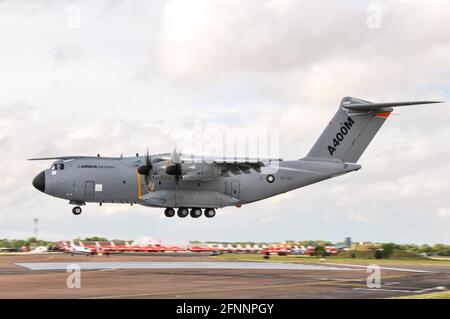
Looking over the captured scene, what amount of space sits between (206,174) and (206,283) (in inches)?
1002

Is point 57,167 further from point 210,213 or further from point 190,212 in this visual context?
point 210,213

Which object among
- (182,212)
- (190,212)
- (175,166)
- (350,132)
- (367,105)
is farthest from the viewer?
(350,132)

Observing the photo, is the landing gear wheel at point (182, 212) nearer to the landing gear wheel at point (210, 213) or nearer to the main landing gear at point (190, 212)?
the main landing gear at point (190, 212)

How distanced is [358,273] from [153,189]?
76.3 ft

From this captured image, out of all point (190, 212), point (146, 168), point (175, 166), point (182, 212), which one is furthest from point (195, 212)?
point (146, 168)

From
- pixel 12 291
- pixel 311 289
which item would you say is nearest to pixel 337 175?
pixel 311 289

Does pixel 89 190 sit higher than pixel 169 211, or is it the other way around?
pixel 89 190

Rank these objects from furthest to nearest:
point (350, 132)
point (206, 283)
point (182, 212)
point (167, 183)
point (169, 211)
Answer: point (350, 132) < point (182, 212) < point (169, 211) < point (167, 183) < point (206, 283)

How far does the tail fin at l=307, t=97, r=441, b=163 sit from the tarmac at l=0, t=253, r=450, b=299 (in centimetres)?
2217

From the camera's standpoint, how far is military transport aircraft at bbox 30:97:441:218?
170 feet

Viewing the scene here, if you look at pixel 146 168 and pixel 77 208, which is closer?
pixel 146 168

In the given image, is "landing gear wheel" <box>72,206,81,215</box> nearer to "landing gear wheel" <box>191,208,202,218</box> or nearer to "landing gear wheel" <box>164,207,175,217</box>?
"landing gear wheel" <box>164,207,175,217</box>

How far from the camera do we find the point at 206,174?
52.4 m
